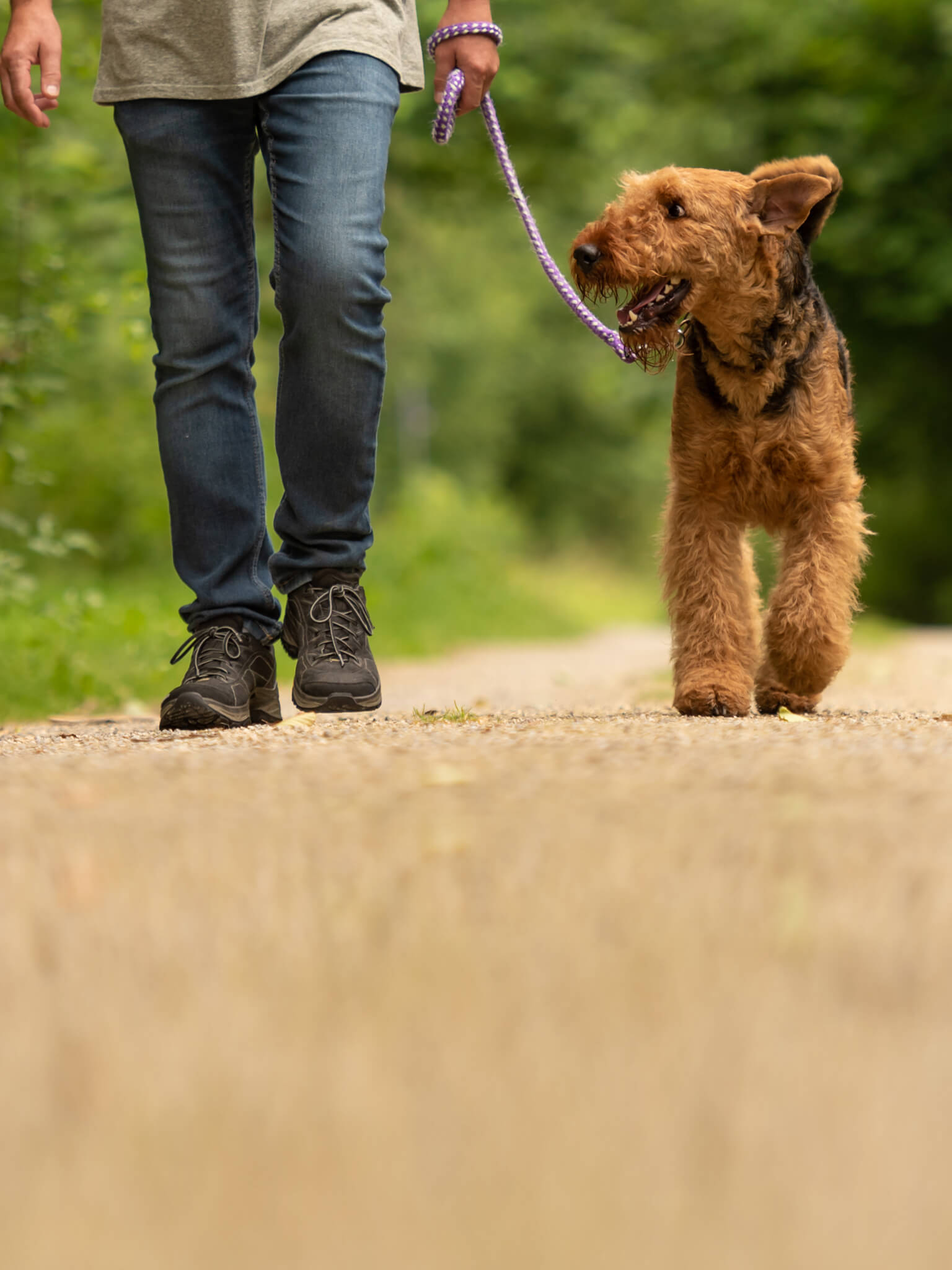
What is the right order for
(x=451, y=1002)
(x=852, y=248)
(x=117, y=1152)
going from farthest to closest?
(x=852, y=248) < (x=451, y=1002) < (x=117, y=1152)

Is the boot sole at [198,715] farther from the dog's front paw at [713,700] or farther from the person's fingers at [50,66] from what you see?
the person's fingers at [50,66]

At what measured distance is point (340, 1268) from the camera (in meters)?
1.18

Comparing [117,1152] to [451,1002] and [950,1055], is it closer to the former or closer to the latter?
[451,1002]

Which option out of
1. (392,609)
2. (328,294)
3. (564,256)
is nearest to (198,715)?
(328,294)

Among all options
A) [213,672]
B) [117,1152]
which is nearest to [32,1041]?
[117,1152]

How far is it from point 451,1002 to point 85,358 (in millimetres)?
10914

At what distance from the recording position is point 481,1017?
154cm

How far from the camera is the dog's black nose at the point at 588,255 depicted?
12.4ft

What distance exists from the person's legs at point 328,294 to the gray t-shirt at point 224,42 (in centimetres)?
5

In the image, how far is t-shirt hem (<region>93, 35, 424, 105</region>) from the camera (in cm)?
341

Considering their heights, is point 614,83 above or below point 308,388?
above

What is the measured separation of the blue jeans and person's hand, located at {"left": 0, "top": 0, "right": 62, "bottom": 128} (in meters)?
0.18

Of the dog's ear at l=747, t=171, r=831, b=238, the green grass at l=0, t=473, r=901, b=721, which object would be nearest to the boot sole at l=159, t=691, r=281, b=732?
the green grass at l=0, t=473, r=901, b=721

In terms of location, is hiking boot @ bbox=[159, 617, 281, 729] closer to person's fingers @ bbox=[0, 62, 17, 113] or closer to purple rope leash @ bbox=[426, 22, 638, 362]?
purple rope leash @ bbox=[426, 22, 638, 362]
